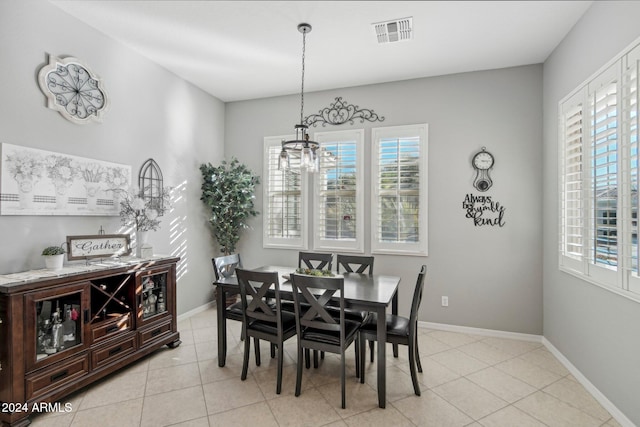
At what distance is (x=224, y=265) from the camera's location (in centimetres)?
343

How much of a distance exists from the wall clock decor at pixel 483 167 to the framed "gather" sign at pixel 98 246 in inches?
154

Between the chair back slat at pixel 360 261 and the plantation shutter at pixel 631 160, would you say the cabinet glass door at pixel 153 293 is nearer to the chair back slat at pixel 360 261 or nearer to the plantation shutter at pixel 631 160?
the chair back slat at pixel 360 261

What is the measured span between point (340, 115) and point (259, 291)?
9.21 feet

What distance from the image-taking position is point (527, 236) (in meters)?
3.69

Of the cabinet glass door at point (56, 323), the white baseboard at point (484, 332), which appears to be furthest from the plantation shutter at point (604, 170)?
the cabinet glass door at point (56, 323)

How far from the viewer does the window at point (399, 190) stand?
4.06 metres

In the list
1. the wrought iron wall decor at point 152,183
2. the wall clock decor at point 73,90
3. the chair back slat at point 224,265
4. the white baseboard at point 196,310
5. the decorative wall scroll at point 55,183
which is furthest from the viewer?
the white baseboard at point 196,310

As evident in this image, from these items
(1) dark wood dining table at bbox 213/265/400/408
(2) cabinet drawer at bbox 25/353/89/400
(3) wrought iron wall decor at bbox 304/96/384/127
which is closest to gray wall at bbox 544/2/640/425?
(1) dark wood dining table at bbox 213/265/400/408

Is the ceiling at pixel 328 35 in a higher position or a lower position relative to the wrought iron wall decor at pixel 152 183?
→ higher

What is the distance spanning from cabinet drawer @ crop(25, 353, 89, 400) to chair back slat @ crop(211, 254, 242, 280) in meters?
1.21

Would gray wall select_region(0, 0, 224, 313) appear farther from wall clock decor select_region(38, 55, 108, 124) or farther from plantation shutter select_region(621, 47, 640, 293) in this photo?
plantation shutter select_region(621, 47, 640, 293)

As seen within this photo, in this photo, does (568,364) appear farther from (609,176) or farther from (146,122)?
(146,122)

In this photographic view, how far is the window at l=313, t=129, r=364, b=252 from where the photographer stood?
171 inches

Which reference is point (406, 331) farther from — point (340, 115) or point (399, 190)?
point (340, 115)
